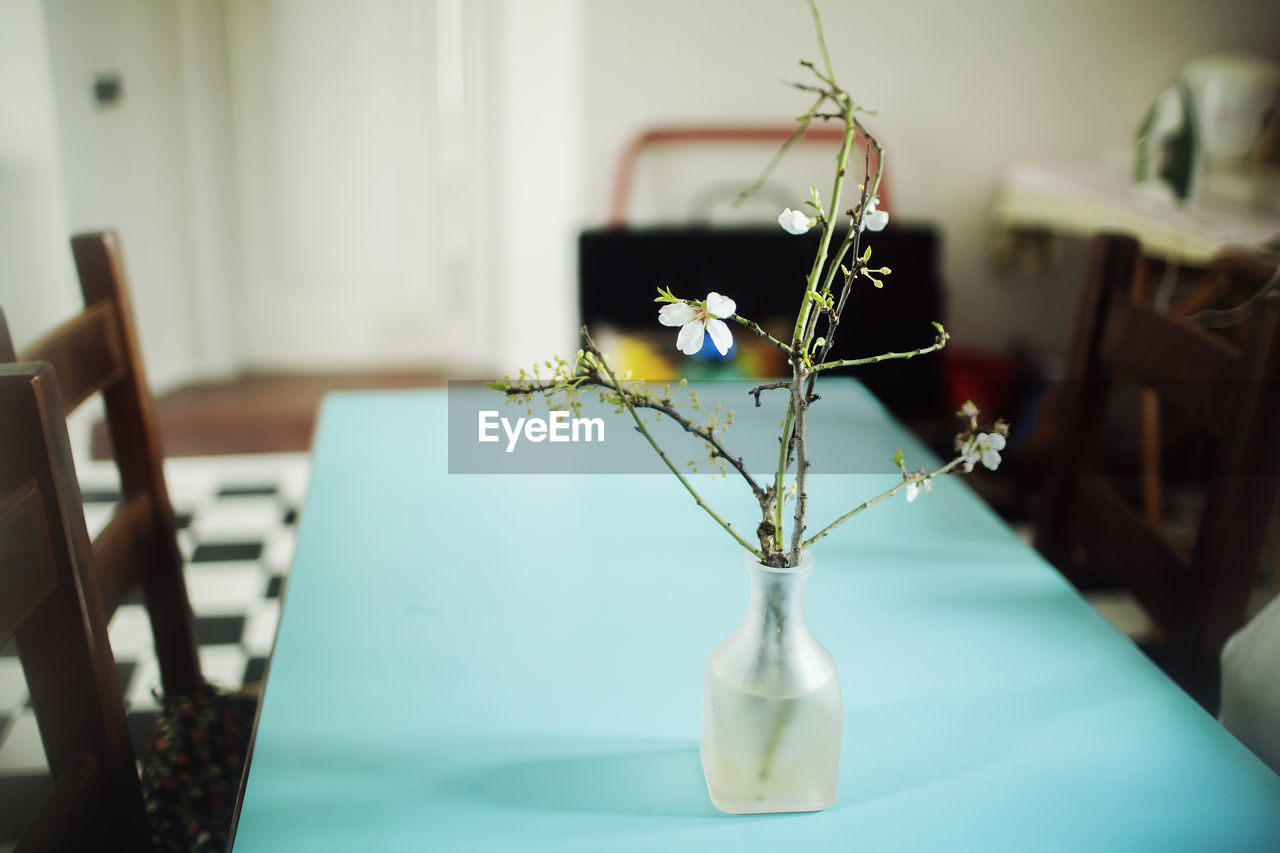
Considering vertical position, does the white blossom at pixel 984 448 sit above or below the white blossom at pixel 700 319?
below

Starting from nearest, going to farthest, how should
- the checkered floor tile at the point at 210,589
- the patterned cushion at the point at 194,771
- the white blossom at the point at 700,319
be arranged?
the white blossom at the point at 700,319, the patterned cushion at the point at 194,771, the checkered floor tile at the point at 210,589

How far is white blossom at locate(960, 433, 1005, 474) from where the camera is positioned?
64cm

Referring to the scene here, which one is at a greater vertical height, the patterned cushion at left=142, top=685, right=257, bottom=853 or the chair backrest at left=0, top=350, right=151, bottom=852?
the chair backrest at left=0, top=350, right=151, bottom=852

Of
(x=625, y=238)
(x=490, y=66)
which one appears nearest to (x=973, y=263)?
(x=625, y=238)

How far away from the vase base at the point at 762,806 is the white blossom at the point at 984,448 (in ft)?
0.79

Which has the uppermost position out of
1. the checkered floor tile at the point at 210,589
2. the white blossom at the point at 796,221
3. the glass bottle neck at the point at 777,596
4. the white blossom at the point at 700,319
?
the white blossom at the point at 796,221

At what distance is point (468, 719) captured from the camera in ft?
2.50

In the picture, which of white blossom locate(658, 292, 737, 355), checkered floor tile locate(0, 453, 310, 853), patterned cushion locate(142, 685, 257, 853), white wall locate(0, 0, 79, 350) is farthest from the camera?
white wall locate(0, 0, 79, 350)

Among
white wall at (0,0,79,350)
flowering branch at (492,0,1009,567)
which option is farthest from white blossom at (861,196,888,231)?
white wall at (0,0,79,350)

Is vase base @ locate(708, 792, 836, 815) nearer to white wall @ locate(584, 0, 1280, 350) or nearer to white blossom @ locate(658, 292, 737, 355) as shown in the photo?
white blossom @ locate(658, 292, 737, 355)

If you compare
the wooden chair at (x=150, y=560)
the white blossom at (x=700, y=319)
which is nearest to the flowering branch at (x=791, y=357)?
the white blossom at (x=700, y=319)

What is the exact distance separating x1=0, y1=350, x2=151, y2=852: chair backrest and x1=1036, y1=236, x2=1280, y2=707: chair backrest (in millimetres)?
980

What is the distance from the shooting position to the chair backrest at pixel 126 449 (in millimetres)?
996

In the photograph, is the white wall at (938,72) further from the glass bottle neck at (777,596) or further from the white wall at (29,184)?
the glass bottle neck at (777,596)
